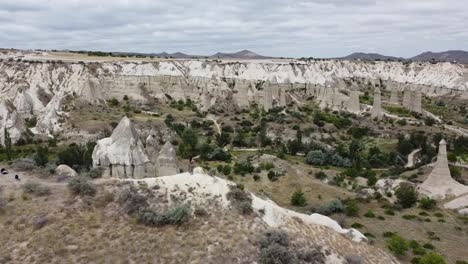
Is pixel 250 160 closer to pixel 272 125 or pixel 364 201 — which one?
pixel 364 201

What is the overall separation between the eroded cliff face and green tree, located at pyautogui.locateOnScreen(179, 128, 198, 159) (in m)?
14.5

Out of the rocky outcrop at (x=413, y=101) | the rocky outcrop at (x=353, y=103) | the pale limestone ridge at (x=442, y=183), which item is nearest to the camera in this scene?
the pale limestone ridge at (x=442, y=183)

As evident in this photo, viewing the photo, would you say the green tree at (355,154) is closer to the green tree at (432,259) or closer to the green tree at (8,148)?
the green tree at (432,259)

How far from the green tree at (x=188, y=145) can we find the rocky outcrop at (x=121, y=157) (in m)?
20.1

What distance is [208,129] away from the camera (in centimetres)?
6238

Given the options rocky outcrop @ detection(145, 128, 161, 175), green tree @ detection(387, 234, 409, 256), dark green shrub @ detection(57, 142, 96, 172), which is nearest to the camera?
Result: green tree @ detection(387, 234, 409, 256)

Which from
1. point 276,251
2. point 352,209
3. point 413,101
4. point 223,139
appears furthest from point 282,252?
point 413,101

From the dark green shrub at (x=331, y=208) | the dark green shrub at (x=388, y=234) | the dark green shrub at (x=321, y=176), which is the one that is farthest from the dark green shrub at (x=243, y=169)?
the dark green shrub at (x=388, y=234)

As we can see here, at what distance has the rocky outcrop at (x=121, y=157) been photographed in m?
27.3

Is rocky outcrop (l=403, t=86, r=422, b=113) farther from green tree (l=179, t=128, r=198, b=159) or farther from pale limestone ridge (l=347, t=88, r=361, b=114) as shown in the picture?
green tree (l=179, t=128, r=198, b=159)

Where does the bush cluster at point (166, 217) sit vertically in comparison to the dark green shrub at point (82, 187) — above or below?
below

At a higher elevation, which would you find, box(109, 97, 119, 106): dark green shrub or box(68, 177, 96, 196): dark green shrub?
box(68, 177, 96, 196): dark green shrub

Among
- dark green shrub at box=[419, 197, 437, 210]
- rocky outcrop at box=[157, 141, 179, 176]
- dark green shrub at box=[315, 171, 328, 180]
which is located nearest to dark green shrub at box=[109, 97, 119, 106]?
dark green shrub at box=[315, 171, 328, 180]

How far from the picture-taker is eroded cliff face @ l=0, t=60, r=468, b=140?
67438mm
